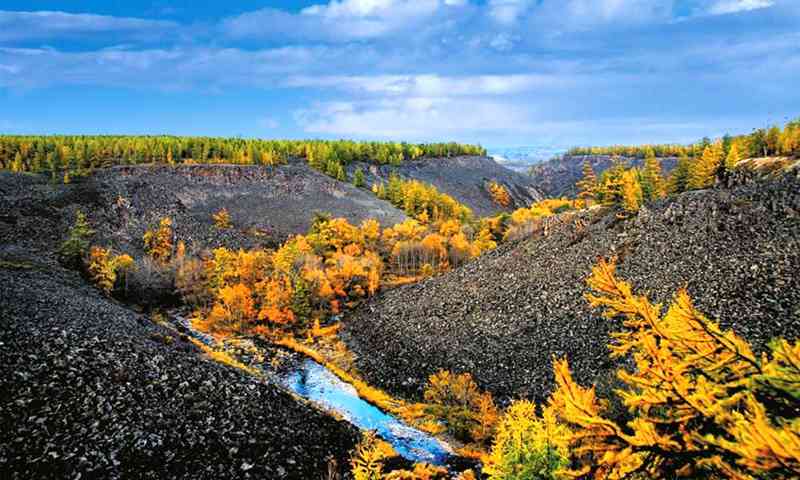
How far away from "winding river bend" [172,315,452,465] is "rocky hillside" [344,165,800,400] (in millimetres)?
4341

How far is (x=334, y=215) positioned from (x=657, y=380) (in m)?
123

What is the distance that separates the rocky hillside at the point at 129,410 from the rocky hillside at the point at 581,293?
60.1 ft

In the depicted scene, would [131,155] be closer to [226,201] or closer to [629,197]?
[226,201]

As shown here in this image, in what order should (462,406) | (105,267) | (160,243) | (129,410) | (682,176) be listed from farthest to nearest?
(160,243) → (682,176) → (105,267) → (462,406) → (129,410)

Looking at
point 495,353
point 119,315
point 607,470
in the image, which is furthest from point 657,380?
point 119,315

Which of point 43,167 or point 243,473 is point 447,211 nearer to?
point 43,167

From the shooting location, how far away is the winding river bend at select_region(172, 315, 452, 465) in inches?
1481

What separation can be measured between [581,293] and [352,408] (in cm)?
2750

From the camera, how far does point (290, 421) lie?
34.2 m

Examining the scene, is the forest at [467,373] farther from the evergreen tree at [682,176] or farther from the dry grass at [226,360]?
the dry grass at [226,360]

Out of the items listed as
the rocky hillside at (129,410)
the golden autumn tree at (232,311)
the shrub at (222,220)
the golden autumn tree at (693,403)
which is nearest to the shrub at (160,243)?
the shrub at (222,220)

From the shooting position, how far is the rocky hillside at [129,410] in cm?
2552

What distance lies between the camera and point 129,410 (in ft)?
97.3

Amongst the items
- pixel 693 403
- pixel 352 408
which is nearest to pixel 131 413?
pixel 352 408
